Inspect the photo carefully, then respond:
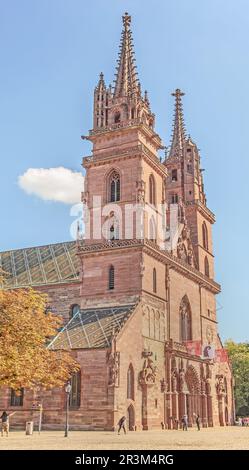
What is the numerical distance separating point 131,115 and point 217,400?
31.7 metres

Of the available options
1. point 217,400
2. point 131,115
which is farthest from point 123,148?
point 217,400

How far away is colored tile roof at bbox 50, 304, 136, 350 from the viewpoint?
145 feet

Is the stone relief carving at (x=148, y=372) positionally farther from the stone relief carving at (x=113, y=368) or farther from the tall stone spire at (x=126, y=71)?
the tall stone spire at (x=126, y=71)

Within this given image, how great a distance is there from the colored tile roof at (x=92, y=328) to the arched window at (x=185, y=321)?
36.9ft

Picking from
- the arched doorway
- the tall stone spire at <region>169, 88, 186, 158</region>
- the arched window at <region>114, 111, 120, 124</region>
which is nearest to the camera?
the arched doorway

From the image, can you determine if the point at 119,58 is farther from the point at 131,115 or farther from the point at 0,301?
the point at 0,301

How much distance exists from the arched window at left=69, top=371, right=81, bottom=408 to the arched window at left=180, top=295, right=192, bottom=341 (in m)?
16.4

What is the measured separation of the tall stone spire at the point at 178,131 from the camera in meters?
74.2

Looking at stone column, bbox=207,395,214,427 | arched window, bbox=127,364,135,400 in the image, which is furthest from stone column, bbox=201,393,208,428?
arched window, bbox=127,364,135,400

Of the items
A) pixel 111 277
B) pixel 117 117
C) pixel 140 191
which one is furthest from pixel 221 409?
pixel 117 117

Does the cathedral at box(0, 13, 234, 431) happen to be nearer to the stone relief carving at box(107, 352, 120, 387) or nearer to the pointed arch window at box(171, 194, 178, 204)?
the stone relief carving at box(107, 352, 120, 387)

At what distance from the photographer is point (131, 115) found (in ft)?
186
